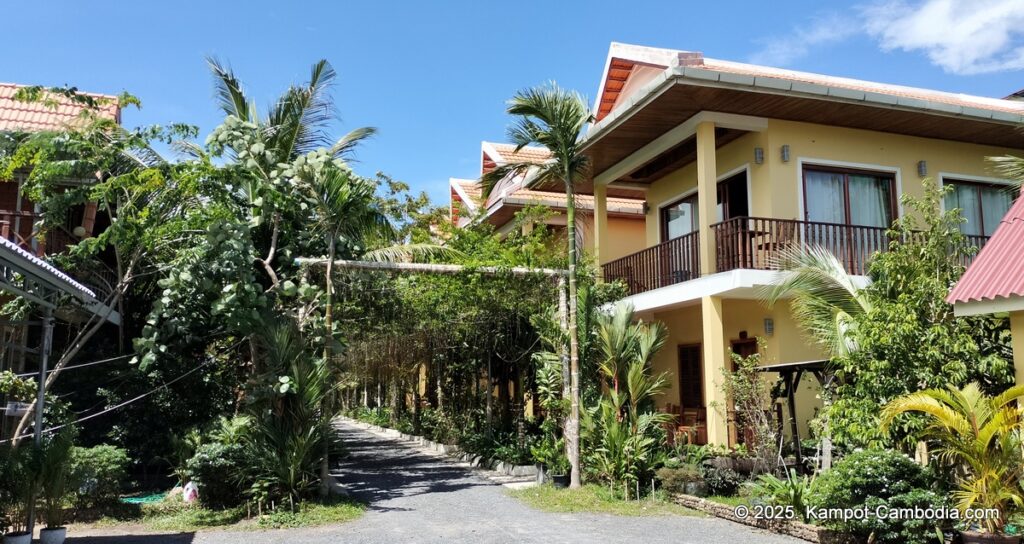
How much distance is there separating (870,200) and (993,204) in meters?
2.78

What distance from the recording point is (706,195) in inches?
510

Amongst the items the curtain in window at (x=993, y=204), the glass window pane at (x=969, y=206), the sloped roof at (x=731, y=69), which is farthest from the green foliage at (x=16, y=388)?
the curtain in window at (x=993, y=204)

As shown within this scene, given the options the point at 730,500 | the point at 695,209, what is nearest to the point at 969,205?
the point at 695,209

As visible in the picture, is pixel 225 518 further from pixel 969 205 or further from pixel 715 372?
pixel 969 205

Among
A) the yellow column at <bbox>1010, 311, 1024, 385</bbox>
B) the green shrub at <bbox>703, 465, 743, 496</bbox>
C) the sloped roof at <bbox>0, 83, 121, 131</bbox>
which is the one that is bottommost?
the green shrub at <bbox>703, 465, 743, 496</bbox>

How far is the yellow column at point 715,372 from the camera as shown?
1214 centimetres

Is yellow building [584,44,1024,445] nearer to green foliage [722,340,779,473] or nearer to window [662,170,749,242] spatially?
window [662,170,749,242]

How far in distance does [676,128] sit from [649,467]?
5981 mm

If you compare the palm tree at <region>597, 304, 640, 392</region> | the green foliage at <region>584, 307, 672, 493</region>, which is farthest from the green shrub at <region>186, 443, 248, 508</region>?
the palm tree at <region>597, 304, 640, 392</region>

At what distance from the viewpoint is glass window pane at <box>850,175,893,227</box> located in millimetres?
14109

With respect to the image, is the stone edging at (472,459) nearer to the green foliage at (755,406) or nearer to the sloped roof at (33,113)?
the green foliage at (755,406)

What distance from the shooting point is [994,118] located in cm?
1331

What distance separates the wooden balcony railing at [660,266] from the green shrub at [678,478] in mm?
4022

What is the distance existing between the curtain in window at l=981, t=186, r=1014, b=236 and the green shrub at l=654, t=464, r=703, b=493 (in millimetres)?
8217
